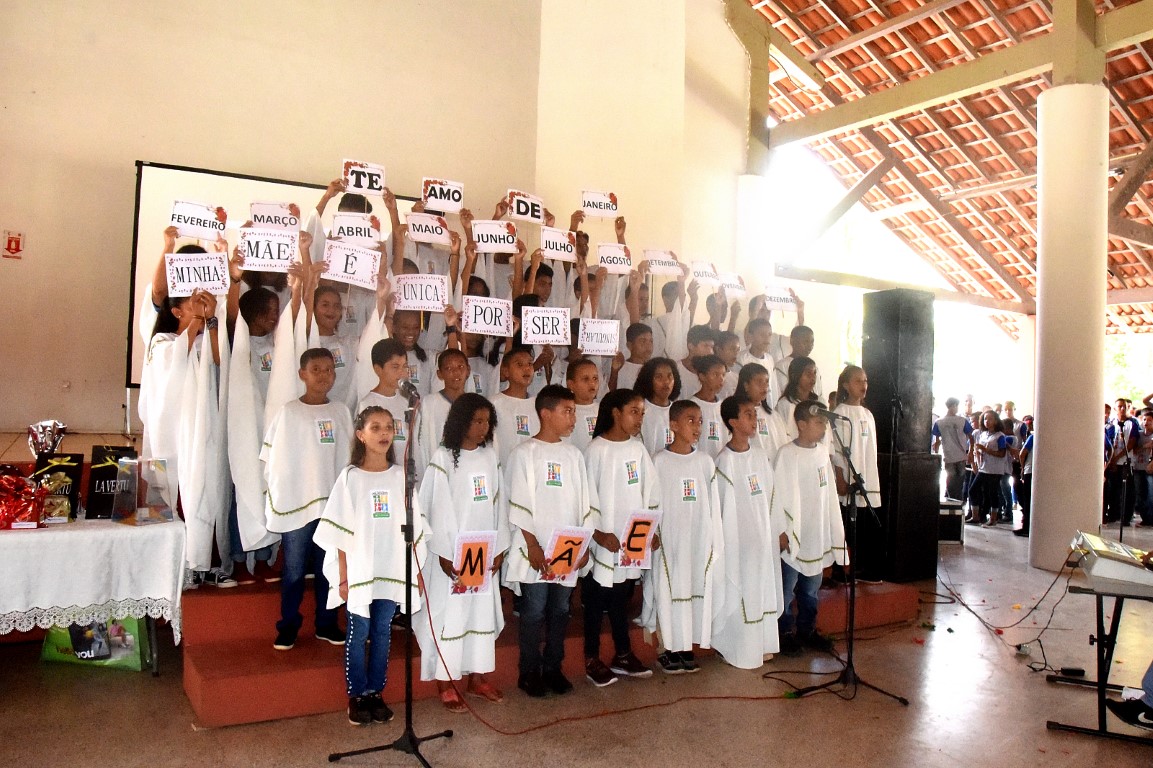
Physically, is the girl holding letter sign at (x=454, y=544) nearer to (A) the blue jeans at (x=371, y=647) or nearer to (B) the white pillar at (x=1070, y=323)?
(A) the blue jeans at (x=371, y=647)

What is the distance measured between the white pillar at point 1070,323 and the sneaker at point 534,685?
5.33 m

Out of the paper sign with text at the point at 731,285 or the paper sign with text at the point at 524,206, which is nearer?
the paper sign with text at the point at 524,206

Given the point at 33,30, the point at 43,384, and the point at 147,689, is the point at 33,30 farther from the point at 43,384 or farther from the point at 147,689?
the point at 147,689

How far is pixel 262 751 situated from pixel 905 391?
16.7ft

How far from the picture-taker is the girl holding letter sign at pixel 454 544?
3.57m

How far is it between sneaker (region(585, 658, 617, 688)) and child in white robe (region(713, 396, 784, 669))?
2.20ft

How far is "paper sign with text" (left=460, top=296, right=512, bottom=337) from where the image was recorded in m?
4.27

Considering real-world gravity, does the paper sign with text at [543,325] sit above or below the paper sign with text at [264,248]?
below

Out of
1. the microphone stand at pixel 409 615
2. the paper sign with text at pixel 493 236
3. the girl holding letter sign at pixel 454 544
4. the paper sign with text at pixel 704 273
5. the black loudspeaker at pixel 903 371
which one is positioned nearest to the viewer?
the microphone stand at pixel 409 615

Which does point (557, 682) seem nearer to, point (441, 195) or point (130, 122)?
point (441, 195)

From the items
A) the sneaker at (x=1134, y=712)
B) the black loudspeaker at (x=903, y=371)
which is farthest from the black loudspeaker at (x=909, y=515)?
the sneaker at (x=1134, y=712)

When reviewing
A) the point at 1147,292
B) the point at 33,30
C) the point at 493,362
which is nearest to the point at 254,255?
the point at 493,362

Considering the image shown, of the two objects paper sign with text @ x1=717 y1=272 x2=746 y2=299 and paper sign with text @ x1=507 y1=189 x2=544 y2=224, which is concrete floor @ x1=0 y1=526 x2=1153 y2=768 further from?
paper sign with text @ x1=507 y1=189 x2=544 y2=224

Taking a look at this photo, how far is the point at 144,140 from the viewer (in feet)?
19.7
